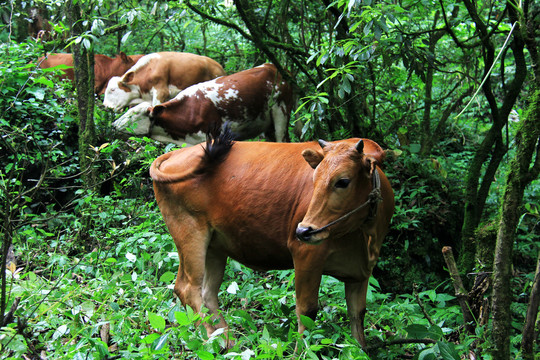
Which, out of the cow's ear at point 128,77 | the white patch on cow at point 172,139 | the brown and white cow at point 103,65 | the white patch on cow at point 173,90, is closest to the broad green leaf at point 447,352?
the white patch on cow at point 172,139

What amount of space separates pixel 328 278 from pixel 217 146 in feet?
6.56

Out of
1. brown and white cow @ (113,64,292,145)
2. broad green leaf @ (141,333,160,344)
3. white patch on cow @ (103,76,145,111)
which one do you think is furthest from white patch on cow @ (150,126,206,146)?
broad green leaf @ (141,333,160,344)

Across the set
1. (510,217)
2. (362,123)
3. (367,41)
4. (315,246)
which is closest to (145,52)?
(362,123)

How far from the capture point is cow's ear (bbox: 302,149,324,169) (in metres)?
3.76

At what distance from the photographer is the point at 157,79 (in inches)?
388

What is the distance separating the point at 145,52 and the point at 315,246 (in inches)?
371

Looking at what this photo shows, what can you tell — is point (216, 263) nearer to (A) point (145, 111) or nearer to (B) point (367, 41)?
(B) point (367, 41)

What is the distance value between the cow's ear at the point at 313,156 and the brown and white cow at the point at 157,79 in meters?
6.41

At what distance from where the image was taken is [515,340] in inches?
170

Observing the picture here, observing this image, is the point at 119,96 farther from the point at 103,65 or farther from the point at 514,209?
the point at 514,209

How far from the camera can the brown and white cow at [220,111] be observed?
821cm

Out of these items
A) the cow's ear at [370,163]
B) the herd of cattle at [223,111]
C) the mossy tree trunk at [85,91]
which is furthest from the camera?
the herd of cattle at [223,111]

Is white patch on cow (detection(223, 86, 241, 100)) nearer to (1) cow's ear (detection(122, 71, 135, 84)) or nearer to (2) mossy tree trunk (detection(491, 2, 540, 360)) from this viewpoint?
(1) cow's ear (detection(122, 71, 135, 84))

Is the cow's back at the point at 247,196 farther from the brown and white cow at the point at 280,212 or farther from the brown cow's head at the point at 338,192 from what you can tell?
the brown cow's head at the point at 338,192
